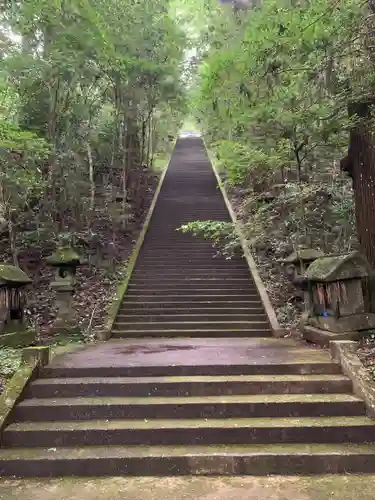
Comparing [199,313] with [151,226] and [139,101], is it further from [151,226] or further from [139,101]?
[139,101]

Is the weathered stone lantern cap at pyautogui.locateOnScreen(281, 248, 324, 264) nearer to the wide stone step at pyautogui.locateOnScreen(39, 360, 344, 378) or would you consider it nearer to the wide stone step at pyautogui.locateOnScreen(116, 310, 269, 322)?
the wide stone step at pyautogui.locateOnScreen(116, 310, 269, 322)

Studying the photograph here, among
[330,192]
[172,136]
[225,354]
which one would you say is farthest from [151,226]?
[172,136]

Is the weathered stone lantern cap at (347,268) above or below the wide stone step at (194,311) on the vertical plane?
above

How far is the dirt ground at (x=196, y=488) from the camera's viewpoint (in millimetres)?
3527

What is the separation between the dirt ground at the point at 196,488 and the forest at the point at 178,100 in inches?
143

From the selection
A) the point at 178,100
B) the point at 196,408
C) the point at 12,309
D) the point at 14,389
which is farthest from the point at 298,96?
the point at 178,100

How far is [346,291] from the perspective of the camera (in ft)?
20.9

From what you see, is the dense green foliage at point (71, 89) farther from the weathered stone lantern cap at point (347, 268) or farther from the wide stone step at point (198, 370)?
the weathered stone lantern cap at point (347, 268)

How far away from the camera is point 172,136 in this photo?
3472 cm

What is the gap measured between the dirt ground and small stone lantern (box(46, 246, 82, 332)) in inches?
195

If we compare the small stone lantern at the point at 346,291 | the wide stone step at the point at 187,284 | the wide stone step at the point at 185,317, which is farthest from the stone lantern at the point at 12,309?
the small stone lantern at the point at 346,291

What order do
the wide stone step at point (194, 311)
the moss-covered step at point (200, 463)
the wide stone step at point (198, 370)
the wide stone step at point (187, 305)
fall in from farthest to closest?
1. the wide stone step at point (187, 305)
2. the wide stone step at point (194, 311)
3. the wide stone step at point (198, 370)
4. the moss-covered step at point (200, 463)

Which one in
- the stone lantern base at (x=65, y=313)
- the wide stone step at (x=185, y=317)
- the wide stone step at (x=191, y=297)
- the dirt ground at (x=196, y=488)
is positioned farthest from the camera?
the wide stone step at (x=191, y=297)

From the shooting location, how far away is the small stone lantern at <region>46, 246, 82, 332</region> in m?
8.72
